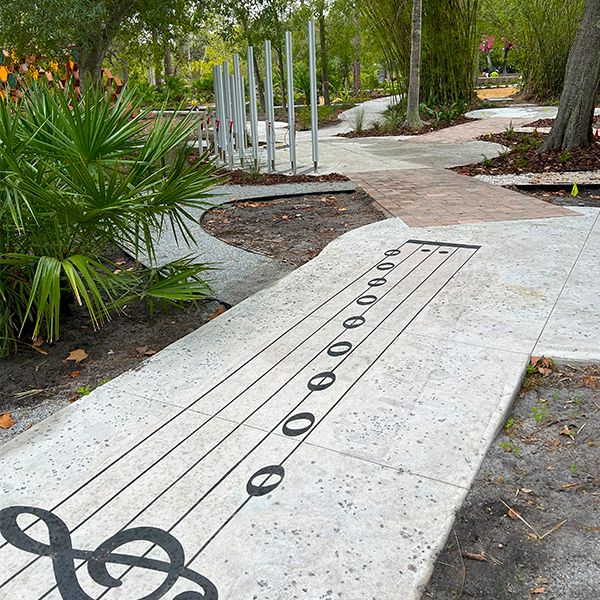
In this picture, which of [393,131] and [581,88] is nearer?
[581,88]

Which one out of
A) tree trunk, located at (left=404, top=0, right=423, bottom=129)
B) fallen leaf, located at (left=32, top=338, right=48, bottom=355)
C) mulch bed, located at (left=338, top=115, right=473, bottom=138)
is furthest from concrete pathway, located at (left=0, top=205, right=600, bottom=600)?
tree trunk, located at (left=404, top=0, right=423, bottom=129)

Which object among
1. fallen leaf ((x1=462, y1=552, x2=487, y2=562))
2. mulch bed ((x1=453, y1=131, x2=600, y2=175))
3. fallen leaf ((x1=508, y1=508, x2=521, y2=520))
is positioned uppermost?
mulch bed ((x1=453, y1=131, x2=600, y2=175))

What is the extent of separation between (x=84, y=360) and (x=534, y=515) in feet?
7.42

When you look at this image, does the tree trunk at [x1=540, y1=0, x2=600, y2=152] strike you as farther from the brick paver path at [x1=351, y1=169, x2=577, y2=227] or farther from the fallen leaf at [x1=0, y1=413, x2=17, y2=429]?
the fallen leaf at [x1=0, y1=413, x2=17, y2=429]

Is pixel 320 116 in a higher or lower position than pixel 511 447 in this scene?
higher

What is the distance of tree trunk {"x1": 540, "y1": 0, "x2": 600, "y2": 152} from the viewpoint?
7.90 meters

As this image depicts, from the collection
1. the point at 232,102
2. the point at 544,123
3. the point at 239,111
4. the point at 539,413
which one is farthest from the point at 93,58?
the point at 539,413

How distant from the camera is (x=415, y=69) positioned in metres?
13.5

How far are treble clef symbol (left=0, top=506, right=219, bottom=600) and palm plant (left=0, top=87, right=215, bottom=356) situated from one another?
1.09m

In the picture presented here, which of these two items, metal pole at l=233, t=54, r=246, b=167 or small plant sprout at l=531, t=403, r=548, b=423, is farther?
metal pole at l=233, t=54, r=246, b=167

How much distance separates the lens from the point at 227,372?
9.82ft

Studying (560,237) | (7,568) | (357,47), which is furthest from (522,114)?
(7,568)

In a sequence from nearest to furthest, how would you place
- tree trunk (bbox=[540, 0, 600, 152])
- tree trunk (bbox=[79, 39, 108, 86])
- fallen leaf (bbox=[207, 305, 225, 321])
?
fallen leaf (bbox=[207, 305, 225, 321]) < tree trunk (bbox=[540, 0, 600, 152]) < tree trunk (bbox=[79, 39, 108, 86])

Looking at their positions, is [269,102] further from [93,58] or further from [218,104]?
[93,58]
